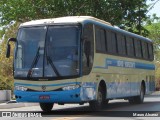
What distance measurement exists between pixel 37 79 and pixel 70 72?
46.9 inches

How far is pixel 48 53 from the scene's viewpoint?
16953mm

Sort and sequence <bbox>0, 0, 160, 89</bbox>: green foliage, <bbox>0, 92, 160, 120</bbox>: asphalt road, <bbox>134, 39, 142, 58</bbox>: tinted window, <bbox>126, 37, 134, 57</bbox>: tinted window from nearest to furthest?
<bbox>0, 92, 160, 120</bbox>: asphalt road
<bbox>126, 37, 134, 57</bbox>: tinted window
<bbox>134, 39, 142, 58</bbox>: tinted window
<bbox>0, 0, 160, 89</bbox>: green foliage

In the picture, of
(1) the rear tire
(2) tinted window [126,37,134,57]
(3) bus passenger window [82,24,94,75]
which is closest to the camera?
(3) bus passenger window [82,24,94,75]

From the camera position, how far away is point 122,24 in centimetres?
4519

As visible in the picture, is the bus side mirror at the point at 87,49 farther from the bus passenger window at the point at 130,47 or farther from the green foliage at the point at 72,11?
the green foliage at the point at 72,11

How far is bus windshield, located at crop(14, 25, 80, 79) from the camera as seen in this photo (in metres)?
16.8

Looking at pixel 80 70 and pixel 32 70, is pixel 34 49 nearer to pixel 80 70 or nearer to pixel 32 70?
pixel 32 70

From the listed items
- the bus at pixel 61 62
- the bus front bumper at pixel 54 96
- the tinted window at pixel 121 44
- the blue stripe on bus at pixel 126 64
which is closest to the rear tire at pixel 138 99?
the blue stripe on bus at pixel 126 64

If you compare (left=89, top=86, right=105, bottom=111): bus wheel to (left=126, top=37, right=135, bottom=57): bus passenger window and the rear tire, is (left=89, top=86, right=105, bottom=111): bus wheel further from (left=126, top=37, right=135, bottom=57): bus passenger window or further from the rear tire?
the rear tire

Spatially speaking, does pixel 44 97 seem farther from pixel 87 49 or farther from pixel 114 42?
pixel 114 42

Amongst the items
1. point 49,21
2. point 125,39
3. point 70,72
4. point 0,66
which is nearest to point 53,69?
point 70,72

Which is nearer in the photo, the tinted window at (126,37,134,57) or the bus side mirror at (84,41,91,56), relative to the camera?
the bus side mirror at (84,41,91,56)

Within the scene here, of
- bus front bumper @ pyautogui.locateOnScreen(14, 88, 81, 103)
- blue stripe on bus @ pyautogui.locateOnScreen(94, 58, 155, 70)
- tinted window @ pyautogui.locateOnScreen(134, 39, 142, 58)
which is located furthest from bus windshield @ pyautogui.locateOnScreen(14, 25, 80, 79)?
tinted window @ pyautogui.locateOnScreen(134, 39, 142, 58)

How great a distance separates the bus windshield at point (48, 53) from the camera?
16750 millimetres
